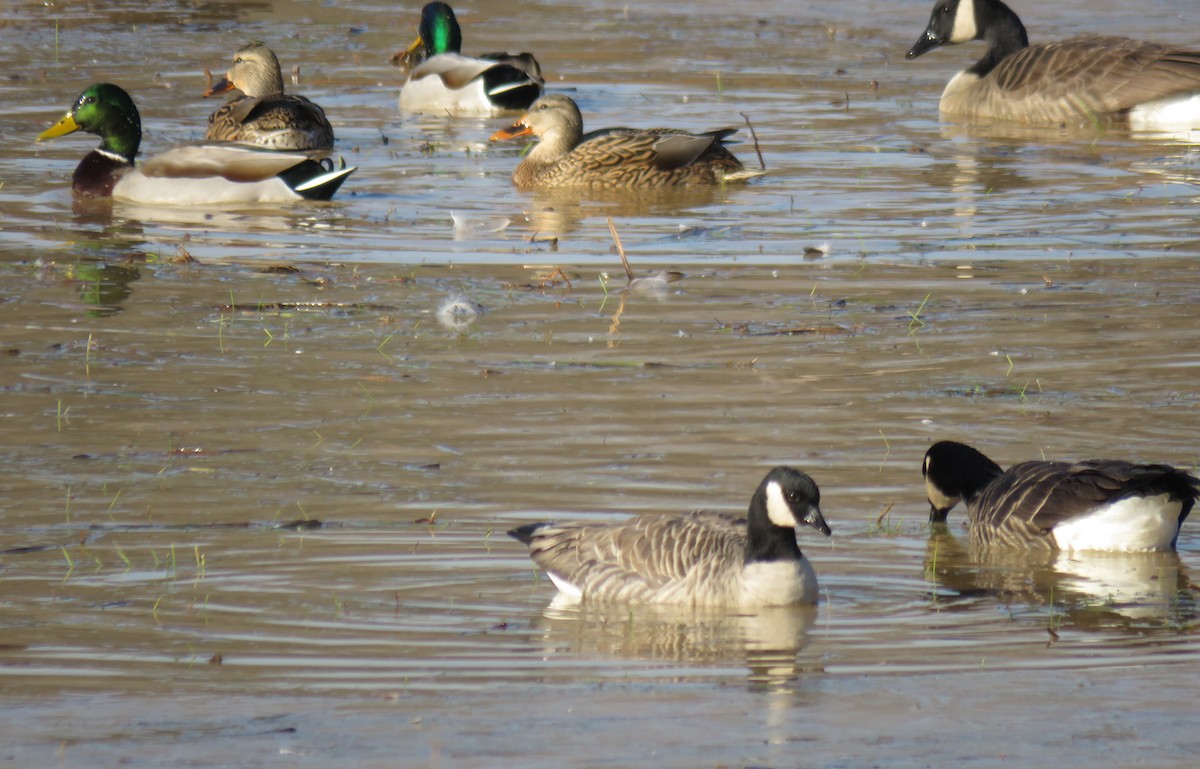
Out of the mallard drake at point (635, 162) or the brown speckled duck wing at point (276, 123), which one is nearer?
the mallard drake at point (635, 162)

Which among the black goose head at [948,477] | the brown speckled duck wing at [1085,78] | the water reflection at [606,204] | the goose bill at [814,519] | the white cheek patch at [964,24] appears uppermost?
the white cheek patch at [964,24]

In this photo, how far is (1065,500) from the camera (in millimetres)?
7691

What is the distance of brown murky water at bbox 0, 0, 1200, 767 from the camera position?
5.72 metres

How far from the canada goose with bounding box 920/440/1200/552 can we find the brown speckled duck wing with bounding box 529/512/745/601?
1.23m

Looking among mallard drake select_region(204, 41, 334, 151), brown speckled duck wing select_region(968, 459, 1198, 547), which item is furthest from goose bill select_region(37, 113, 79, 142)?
brown speckled duck wing select_region(968, 459, 1198, 547)

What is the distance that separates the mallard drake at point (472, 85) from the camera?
2081 cm

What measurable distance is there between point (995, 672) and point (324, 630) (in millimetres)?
2133

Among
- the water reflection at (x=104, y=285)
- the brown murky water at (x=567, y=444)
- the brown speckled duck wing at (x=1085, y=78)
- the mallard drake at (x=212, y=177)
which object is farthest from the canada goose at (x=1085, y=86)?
the water reflection at (x=104, y=285)

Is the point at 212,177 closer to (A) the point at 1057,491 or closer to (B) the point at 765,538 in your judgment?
(A) the point at 1057,491

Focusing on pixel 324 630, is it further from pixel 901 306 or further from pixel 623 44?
pixel 623 44

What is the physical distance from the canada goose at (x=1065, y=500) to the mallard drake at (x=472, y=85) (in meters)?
13.5

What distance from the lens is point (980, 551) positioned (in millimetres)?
7918

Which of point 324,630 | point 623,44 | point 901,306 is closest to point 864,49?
point 623,44

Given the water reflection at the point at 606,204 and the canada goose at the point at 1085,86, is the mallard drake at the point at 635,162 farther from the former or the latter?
the canada goose at the point at 1085,86
